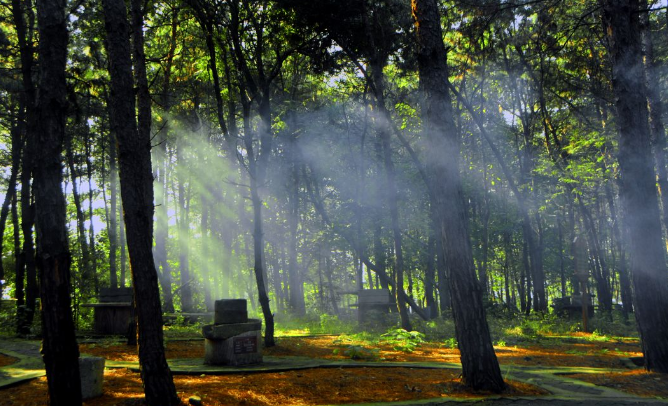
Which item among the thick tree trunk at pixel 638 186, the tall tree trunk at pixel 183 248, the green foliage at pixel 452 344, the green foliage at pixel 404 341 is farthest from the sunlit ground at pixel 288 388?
the tall tree trunk at pixel 183 248

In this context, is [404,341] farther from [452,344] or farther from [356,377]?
[356,377]

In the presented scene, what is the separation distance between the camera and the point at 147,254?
654 cm

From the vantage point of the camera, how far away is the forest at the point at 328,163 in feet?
21.7

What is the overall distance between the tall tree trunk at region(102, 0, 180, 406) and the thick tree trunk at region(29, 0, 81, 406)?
2.38ft

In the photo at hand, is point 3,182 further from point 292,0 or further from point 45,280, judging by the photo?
point 45,280

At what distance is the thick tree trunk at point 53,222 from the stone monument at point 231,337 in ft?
13.6

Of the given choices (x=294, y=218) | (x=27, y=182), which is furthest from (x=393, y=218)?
(x=294, y=218)

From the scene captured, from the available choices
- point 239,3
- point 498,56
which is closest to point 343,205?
point 498,56

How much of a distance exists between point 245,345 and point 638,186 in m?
8.43

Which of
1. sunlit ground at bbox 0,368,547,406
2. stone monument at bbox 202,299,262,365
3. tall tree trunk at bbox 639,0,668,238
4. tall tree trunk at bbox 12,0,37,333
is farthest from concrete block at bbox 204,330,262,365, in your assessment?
tall tree trunk at bbox 639,0,668,238

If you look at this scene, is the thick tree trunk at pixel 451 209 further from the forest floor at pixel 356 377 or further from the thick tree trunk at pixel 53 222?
the thick tree trunk at pixel 53 222

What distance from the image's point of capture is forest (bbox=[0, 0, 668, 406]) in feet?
21.7

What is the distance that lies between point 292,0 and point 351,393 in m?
10.4

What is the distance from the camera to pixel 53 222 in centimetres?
571
